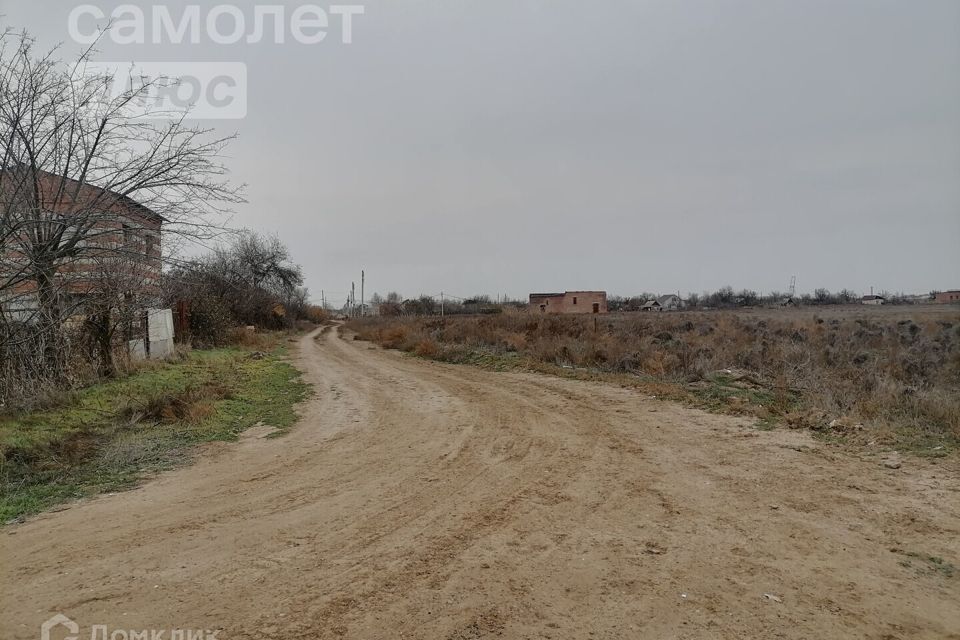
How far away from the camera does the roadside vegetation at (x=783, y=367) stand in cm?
723

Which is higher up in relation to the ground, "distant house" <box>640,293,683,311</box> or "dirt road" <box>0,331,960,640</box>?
"distant house" <box>640,293,683,311</box>

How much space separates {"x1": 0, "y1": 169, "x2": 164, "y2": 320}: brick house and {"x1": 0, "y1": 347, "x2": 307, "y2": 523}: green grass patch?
1.87m

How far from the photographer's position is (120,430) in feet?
24.5

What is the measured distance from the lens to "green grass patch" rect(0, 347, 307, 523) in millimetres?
5410

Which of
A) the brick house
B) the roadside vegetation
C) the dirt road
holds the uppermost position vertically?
the brick house

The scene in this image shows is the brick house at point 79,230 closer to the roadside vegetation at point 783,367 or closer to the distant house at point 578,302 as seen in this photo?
the roadside vegetation at point 783,367

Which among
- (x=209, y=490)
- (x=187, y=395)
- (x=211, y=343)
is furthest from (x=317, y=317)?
(x=209, y=490)

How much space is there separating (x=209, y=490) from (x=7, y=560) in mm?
1647

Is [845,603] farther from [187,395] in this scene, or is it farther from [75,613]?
[187,395]

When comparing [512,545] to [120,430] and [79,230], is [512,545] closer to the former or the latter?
[120,430]

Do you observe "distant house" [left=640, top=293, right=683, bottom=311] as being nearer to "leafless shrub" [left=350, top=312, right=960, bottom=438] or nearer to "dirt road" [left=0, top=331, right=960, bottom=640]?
"leafless shrub" [left=350, top=312, right=960, bottom=438]

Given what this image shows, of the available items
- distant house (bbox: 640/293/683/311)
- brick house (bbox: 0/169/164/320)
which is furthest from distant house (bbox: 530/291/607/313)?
brick house (bbox: 0/169/164/320)

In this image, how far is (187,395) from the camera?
908 cm

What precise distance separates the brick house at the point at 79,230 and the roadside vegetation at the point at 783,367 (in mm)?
9452
